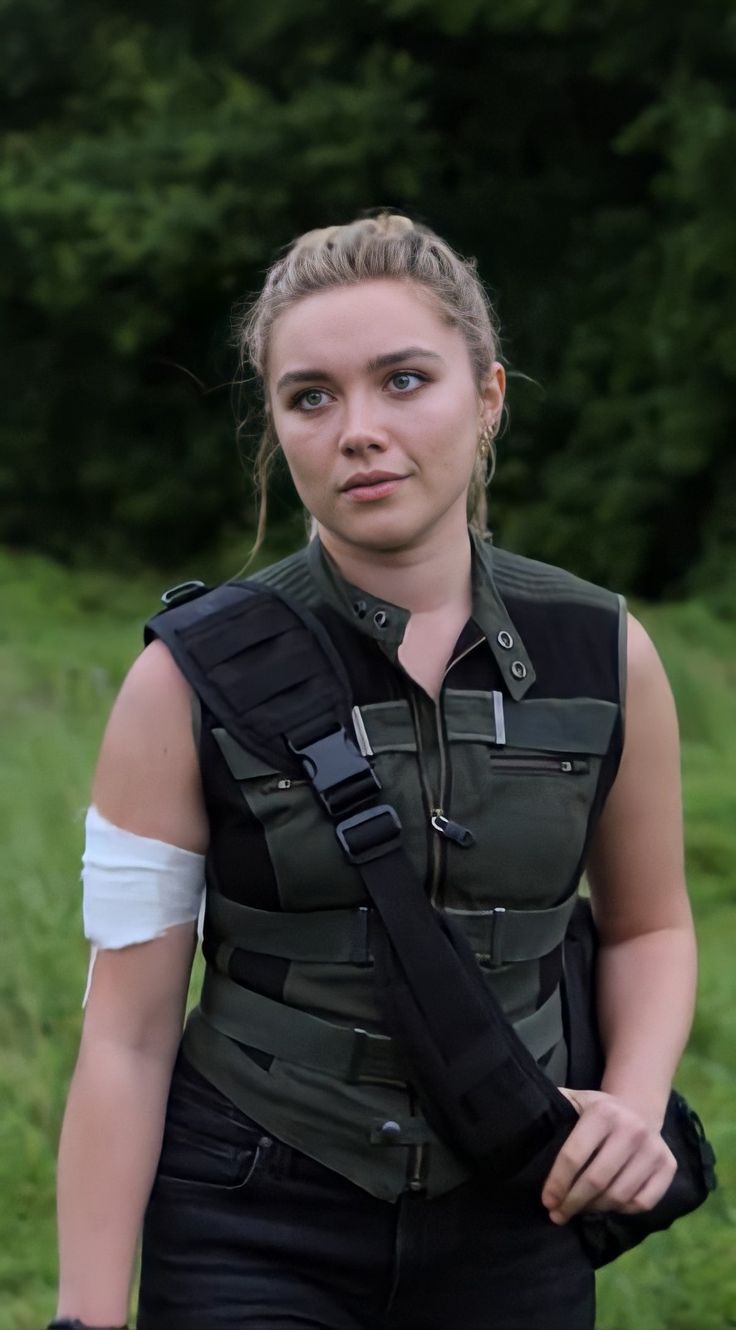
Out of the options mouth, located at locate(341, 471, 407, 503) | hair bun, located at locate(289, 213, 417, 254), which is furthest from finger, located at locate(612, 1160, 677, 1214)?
hair bun, located at locate(289, 213, 417, 254)

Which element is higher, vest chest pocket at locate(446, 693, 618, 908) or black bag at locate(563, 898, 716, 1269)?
vest chest pocket at locate(446, 693, 618, 908)

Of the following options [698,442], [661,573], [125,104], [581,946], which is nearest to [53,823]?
[581,946]

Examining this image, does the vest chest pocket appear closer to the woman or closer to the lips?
the woman

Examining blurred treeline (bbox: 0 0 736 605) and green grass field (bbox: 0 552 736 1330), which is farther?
blurred treeline (bbox: 0 0 736 605)

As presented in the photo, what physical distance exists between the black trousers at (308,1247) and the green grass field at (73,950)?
0.65 metres

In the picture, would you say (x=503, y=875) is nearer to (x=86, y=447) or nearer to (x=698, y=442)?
(x=698, y=442)

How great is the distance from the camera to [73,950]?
14.4 ft

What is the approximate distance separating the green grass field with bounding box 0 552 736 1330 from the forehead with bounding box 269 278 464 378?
80cm

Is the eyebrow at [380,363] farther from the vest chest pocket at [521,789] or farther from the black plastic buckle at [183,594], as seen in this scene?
the vest chest pocket at [521,789]

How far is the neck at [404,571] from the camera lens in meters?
1.96

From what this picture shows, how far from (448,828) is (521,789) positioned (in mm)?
95

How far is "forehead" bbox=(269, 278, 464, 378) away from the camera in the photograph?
191cm

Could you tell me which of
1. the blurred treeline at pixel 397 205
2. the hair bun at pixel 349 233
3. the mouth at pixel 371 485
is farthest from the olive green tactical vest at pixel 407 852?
the blurred treeline at pixel 397 205

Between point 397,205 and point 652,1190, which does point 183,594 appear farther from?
A: point 397,205
